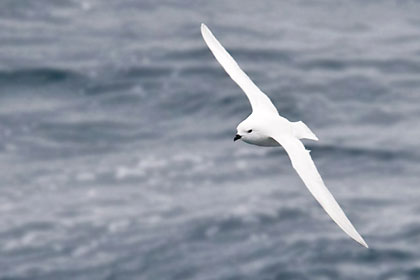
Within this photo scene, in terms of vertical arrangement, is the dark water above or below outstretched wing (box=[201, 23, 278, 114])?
above

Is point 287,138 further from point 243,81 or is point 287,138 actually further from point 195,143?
point 195,143

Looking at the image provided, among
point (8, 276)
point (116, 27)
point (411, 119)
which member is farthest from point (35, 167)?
point (411, 119)

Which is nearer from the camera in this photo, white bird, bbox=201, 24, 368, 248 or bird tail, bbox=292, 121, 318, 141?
white bird, bbox=201, 24, 368, 248

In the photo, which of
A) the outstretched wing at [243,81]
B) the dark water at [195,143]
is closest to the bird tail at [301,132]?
the outstretched wing at [243,81]

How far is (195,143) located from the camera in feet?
129

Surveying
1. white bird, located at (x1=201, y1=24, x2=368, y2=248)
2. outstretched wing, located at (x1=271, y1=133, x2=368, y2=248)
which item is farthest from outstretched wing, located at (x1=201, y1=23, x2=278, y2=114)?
outstretched wing, located at (x1=271, y1=133, x2=368, y2=248)

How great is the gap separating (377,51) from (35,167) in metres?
15.1

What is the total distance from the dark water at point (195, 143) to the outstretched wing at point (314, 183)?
15664 millimetres

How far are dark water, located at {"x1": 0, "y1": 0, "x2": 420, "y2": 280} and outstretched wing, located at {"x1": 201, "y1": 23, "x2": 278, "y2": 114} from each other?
13.6 m

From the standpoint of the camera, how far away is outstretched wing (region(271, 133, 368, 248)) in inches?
631

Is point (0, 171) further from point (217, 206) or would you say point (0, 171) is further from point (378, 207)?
point (378, 207)

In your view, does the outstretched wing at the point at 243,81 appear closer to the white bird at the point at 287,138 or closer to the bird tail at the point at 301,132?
the white bird at the point at 287,138

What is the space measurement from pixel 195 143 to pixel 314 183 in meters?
22.2

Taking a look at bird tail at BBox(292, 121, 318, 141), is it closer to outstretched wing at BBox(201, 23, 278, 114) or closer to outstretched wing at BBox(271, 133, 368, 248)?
outstretched wing at BBox(271, 133, 368, 248)
